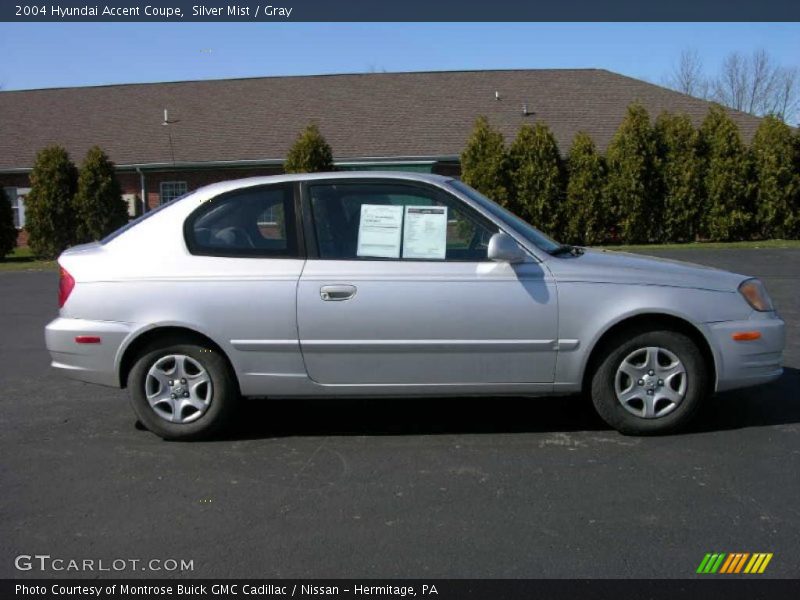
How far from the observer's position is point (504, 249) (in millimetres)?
5039

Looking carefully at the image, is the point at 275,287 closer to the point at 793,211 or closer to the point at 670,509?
the point at 670,509

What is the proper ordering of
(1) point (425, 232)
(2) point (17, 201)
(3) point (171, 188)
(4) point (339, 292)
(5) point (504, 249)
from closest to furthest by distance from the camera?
(5) point (504, 249)
(4) point (339, 292)
(1) point (425, 232)
(3) point (171, 188)
(2) point (17, 201)

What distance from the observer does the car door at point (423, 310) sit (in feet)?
16.8

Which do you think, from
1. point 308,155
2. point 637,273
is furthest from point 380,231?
point 308,155

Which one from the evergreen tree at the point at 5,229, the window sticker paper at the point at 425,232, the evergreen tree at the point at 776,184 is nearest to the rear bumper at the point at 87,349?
the window sticker paper at the point at 425,232

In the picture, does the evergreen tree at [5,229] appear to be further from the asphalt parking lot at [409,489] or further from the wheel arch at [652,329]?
the wheel arch at [652,329]

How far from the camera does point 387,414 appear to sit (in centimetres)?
600

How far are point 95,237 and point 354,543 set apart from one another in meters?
21.4

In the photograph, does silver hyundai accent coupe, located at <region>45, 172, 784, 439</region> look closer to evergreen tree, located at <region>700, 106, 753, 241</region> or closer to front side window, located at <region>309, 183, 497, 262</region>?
front side window, located at <region>309, 183, 497, 262</region>

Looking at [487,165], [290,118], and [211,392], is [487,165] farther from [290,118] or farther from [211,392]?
[211,392]

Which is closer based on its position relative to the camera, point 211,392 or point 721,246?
point 211,392
